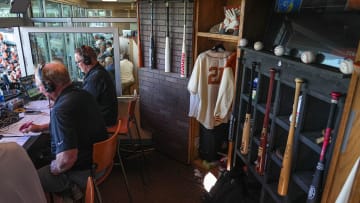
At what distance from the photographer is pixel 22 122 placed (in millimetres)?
2043

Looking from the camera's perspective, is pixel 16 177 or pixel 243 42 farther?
pixel 243 42

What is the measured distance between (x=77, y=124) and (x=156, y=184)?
1.26 metres

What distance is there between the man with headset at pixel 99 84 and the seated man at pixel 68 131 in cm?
62

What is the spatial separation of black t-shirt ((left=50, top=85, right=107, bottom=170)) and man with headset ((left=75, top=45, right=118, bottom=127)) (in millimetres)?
607

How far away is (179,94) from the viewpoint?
2.69 m

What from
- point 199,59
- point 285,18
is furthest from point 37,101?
point 285,18

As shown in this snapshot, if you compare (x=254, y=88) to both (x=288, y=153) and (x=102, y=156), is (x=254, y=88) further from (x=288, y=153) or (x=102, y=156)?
(x=102, y=156)

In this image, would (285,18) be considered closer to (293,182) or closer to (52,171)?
(293,182)

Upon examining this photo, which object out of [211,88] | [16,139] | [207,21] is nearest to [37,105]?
[16,139]

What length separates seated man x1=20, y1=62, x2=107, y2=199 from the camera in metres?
1.50

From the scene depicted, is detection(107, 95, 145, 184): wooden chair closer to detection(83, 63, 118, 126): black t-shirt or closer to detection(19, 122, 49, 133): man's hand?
detection(83, 63, 118, 126): black t-shirt

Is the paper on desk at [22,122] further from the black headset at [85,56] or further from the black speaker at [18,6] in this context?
the black speaker at [18,6]

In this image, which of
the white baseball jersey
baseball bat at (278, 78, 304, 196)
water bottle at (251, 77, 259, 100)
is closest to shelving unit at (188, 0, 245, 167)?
the white baseball jersey

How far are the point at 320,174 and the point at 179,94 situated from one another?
1.72m
